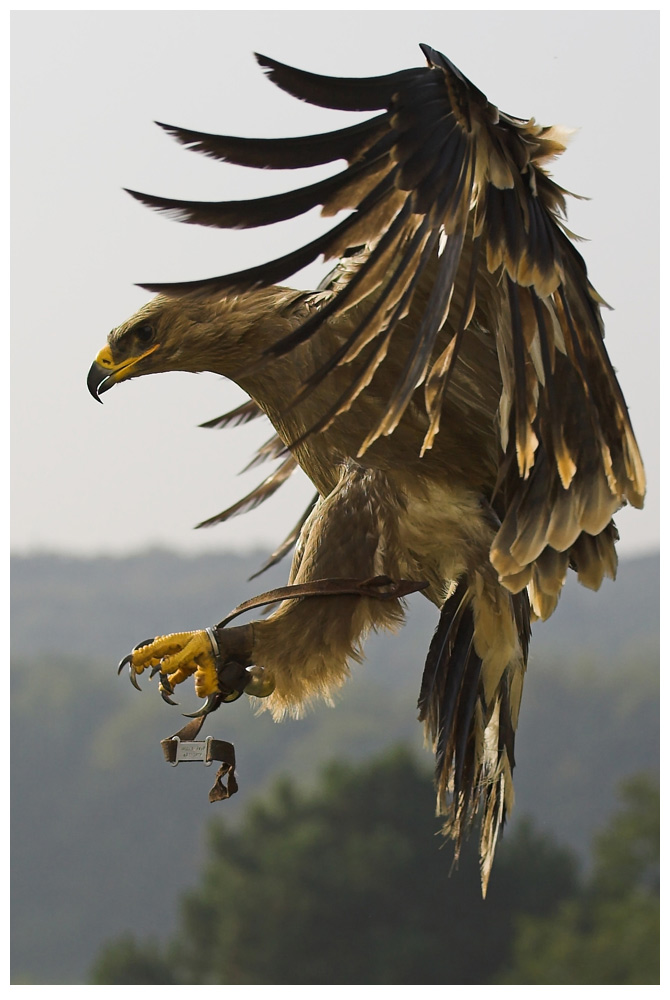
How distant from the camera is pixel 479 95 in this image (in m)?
0.82

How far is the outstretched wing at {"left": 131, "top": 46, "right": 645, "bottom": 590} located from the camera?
765mm

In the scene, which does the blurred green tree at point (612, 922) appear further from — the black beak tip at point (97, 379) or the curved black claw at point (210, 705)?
the black beak tip at point (97, 379)

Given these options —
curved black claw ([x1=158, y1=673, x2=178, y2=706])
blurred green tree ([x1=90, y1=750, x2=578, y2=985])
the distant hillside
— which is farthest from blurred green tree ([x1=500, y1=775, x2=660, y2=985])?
curved black claw ([x1=158, y1=673, x2=178, y2=706])

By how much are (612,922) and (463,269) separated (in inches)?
300

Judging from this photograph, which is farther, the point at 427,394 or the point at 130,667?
the point at 130,667

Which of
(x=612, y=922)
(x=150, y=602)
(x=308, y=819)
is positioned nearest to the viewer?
(x=612, y=922)

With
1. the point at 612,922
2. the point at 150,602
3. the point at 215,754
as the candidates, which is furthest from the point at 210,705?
the point at 150,602

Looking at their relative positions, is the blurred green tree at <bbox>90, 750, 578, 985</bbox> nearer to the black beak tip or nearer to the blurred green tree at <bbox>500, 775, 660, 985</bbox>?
the blurred green tree at <bbox>500, 775, 660, 985</bbox>

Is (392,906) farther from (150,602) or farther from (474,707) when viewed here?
(474,707)

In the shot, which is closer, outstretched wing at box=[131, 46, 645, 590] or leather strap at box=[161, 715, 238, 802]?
outstretched wing at box=[131, 46, 645, 590]

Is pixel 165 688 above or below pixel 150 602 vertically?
below

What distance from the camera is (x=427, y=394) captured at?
2.68 feet

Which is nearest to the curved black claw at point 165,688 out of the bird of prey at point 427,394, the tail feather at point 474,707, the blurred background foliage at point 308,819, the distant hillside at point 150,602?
the bird of prey at point 427,394

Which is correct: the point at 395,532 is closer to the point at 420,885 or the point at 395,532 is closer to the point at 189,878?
the point at 420,885
